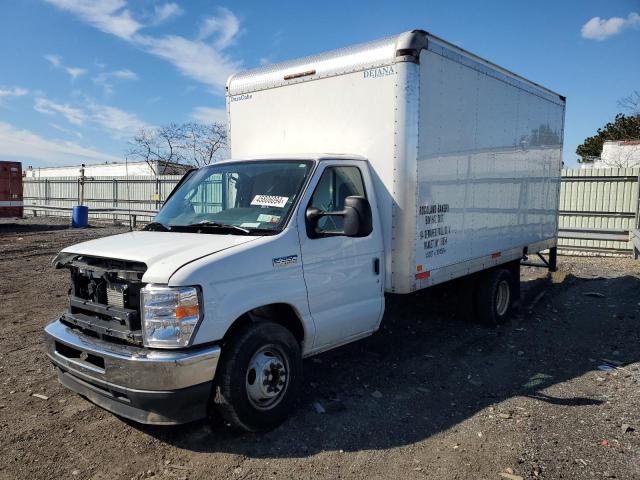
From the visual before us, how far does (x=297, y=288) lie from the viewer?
159 inches

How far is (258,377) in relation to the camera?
12.6ft

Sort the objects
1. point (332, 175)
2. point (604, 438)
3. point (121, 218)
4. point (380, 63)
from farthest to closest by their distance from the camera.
Answer: point (121, 218) → point (380, 63) → point (332, 175) → point (604, 438)

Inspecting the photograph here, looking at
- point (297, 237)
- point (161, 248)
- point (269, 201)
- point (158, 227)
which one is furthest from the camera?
point (158, 227)

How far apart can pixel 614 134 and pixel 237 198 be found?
40148mm

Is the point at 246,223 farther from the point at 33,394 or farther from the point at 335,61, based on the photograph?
the point at 33,394

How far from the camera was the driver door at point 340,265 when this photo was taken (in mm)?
4215

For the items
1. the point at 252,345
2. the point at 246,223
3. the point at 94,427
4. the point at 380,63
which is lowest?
the point at 94,427

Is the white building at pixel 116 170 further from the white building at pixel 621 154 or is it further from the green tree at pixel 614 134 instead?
the green tree at pixel 614 134

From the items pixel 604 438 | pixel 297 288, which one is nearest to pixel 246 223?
pixel 297 288

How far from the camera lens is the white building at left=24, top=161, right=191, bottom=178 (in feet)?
108

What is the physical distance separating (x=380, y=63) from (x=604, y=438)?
3.77 metres

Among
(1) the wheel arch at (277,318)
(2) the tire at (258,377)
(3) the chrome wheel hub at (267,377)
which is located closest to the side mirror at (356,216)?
(1) the wheel arch at (277,318)

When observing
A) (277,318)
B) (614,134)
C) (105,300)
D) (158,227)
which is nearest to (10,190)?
(158,227)

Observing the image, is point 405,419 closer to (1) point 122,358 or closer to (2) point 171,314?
(2) point 171,314
